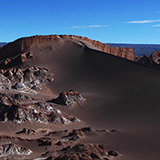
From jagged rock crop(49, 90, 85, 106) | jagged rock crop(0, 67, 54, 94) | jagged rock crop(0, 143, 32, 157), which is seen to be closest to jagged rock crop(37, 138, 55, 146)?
jagged rock crop(0, 143, 32, 157)

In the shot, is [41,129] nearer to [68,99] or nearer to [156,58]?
[68,99]

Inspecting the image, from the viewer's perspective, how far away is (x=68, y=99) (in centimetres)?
3650

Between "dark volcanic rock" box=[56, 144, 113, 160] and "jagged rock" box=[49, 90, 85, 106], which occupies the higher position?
"jagged rock" box=[49, 90, 85, 106]

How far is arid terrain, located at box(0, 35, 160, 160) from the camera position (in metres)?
22.3

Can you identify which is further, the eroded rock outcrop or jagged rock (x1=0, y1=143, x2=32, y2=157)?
the eroded rock outcrop

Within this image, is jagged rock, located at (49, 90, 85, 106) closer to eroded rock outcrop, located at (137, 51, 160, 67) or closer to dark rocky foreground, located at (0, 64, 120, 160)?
dark rocky foreground, located at (0, 64, 120, 160)

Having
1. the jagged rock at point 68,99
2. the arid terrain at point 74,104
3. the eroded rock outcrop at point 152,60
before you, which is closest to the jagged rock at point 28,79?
the arid terrain at point 74,104

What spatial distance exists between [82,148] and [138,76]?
936 inches

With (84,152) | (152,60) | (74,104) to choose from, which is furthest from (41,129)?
(152,60)

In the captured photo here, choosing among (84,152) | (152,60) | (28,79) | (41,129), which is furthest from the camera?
(152,60)

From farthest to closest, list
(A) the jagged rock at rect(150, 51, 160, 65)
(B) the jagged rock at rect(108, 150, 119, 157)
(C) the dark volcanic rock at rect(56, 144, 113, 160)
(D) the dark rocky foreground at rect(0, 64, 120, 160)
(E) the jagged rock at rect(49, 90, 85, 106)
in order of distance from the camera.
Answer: (A) the jagged rock at rect(150, 51, 160, 65) → (E) the jagged rock at rect(49, 90, 85, 106) → (B) the jagged rock at rect(108, 150, 119, 157) → (D) the dark rocky foreground at rect(0, 64, 120, 160) → (C) the dark volcanic rock at rect(56, 144, 113, 160)

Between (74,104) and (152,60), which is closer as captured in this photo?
(74,104)

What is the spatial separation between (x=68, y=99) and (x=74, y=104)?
0.90 meters

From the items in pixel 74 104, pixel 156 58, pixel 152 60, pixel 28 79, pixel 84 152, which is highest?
pixel 156 58
